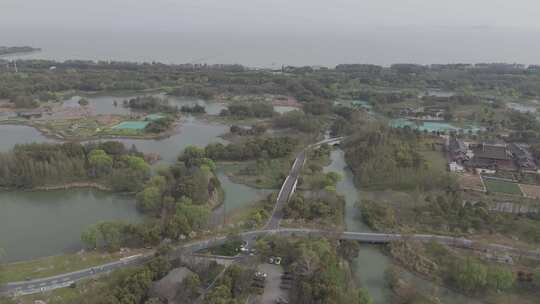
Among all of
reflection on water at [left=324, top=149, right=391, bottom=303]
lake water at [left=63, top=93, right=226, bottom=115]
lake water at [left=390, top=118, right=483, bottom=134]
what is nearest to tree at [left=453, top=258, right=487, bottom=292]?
reflection on water at [left=324, top=149, right=391, bottom=303]

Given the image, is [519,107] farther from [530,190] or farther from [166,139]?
[166,139]

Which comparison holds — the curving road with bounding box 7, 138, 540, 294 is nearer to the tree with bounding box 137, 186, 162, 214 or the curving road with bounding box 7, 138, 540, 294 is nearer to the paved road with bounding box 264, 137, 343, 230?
the paved road with bounding box 264, 137, 343, 230

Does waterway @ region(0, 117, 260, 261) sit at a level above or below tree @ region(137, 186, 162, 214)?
below

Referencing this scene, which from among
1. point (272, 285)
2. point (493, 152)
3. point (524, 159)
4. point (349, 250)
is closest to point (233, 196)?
point (349, 250)

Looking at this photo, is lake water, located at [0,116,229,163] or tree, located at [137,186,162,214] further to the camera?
lake water, located at [0,116,229,163]

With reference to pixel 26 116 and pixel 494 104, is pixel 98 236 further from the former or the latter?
pixel 494 104

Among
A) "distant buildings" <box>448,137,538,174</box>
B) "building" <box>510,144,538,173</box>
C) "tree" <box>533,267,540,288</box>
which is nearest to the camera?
"tree" <box>533,267,540,288</box>

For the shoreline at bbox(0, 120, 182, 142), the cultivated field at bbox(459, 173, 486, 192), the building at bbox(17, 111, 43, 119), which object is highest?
the building at bbox(17, 111, 43, 119)
